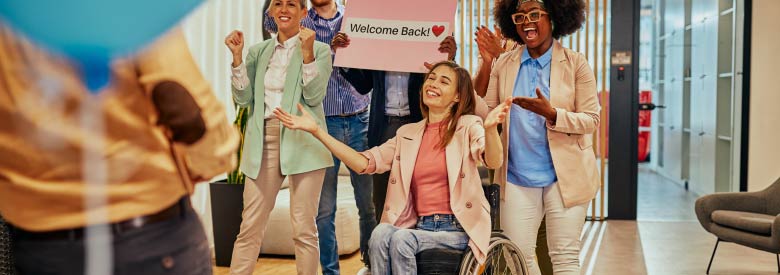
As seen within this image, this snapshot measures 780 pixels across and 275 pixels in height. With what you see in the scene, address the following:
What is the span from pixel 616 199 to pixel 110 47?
6267mm

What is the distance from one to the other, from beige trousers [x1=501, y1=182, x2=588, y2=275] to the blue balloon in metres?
2.10

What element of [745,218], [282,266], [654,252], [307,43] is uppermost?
[307,43]

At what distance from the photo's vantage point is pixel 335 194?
3846mm

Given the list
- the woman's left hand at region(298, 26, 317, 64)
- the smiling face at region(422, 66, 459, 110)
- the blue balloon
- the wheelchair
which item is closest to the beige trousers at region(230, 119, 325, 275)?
the woman's left hand at region(298, 26, 317, 64)

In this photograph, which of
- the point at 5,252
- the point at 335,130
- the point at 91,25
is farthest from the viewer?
the point at 335,130

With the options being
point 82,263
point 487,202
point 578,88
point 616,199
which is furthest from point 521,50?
point 616,199

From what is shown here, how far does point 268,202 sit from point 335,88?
34.6 inches

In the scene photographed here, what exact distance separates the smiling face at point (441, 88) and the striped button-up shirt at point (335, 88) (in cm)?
72

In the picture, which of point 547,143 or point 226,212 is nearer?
point 547,143

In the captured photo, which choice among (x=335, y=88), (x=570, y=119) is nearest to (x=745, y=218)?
(x=570, y=119)

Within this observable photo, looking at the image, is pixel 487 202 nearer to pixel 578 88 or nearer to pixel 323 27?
pixel 578 88

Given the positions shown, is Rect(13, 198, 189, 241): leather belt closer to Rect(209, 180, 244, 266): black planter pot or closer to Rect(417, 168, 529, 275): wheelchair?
Rect(417, 168, 529, 275): wheelchair

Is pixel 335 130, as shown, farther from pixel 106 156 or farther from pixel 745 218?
pixel 106 156

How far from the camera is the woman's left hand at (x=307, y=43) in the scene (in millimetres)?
3070
